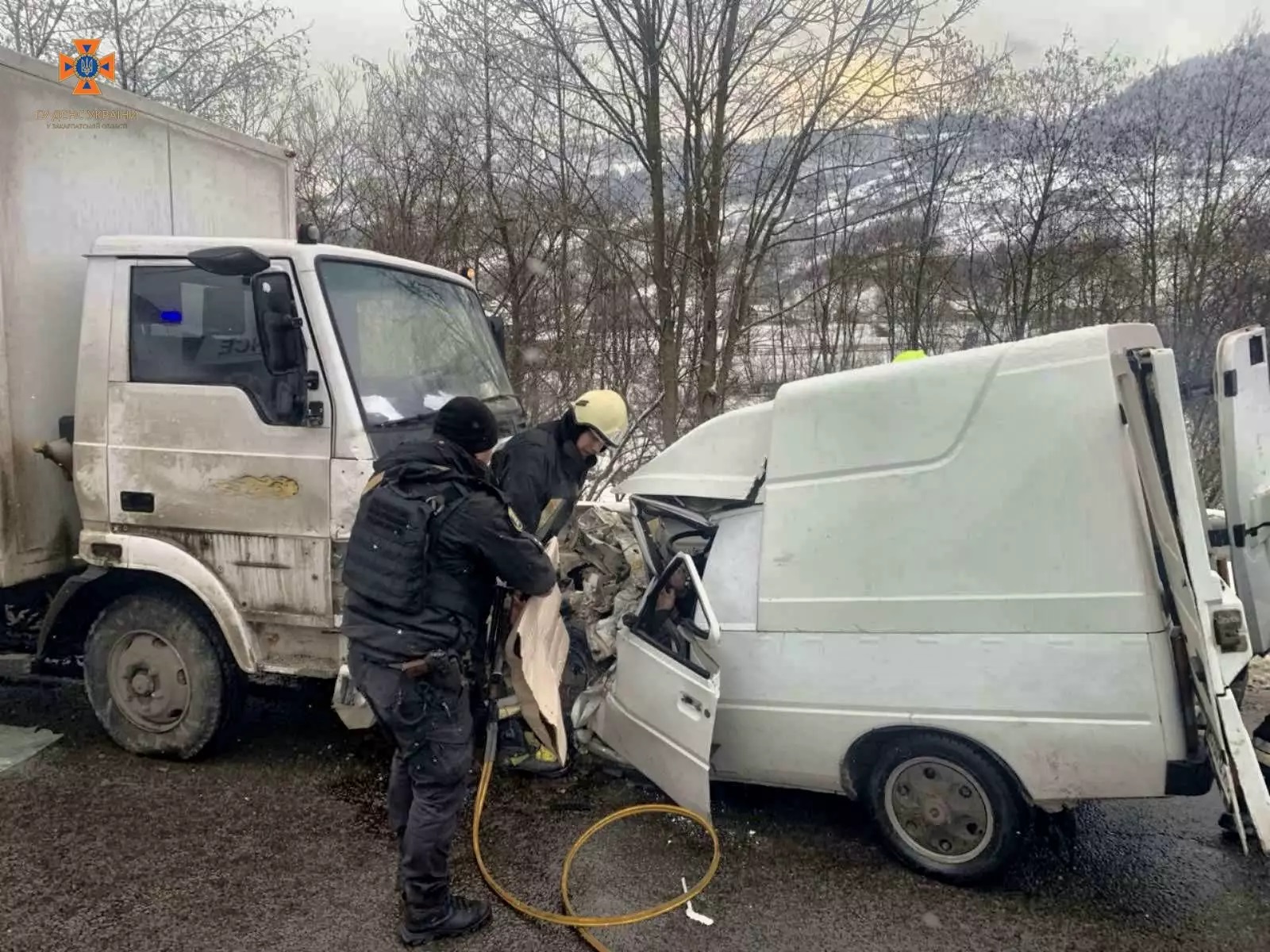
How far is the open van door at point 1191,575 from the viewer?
267 centimetres

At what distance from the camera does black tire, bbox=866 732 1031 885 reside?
3094mm

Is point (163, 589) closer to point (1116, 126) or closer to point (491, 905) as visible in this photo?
point (491, 905)

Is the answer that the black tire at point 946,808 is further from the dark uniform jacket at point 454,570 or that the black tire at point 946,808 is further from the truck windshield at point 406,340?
the truck windshield at point 406,340

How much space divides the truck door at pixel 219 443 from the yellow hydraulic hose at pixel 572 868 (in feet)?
3.66

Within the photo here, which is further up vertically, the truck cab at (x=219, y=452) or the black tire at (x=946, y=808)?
the truck cab at (x=219, y=452)

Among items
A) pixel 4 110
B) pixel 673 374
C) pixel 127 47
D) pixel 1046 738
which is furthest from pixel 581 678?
pixel 127 47

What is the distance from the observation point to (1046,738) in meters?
2.96

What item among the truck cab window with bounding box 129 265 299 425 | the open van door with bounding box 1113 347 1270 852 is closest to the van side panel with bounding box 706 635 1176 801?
the open van door with bounding box 1113 347 1270 852

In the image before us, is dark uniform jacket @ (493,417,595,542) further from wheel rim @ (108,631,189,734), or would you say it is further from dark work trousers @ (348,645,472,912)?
wheel rim @ (108,631,189,734)

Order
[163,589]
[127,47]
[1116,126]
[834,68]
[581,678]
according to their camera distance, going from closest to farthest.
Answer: [163,589], [581,678], [834,68], [127,47], [1116,126]

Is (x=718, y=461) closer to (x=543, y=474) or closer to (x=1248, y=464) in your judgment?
(x=543, y=474)

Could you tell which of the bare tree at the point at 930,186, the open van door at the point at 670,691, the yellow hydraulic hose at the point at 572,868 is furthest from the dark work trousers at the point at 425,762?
the bare tree at the point at 930,186

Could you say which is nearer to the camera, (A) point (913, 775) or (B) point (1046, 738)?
(B) point (1046, 738)

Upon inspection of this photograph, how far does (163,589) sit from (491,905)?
7.48ft
